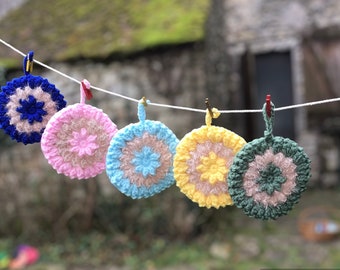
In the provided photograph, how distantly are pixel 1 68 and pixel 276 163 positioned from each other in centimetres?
343

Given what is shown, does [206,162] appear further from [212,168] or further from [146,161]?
[146,161]

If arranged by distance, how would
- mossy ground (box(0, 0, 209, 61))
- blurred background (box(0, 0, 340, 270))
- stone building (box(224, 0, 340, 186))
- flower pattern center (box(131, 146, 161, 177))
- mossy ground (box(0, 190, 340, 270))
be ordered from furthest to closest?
stone building (box(224, 0, 340, 186)) → mossy ground (box(0, 0, 209, 61)) → blurred background (box(0, 0, 340, 270)) → mossy ground (box(0, 190, 340, 270)) → flower pattern center (box(131, 146, 161, 177))

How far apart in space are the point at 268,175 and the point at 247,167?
7cm

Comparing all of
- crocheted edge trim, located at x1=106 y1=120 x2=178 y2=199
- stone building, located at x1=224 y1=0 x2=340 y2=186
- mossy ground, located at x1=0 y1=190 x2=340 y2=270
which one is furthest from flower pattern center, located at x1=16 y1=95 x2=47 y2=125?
stone building, located at x1=224 y1=0 x2=340 y2=186

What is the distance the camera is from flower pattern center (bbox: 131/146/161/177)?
3.99ft

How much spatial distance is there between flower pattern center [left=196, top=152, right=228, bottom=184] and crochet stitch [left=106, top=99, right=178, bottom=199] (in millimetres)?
82

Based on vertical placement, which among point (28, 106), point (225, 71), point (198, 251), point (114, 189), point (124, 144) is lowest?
point (198, 251)

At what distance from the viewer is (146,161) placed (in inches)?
48.4

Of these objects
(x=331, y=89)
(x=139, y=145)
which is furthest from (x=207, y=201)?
(x=331, y=89)

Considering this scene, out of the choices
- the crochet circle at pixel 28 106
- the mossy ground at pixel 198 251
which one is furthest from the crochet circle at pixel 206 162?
the mossy ground at pixel 198 251

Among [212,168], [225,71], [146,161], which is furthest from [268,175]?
[225,71]

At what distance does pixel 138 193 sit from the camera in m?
1.22

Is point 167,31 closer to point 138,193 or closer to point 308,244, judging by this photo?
point 308,244

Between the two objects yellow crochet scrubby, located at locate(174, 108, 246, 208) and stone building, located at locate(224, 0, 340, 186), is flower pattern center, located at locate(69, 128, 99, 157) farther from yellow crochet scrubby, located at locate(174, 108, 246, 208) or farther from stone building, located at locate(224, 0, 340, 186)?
stone building, located at locate(224, 0, 340, 186)
